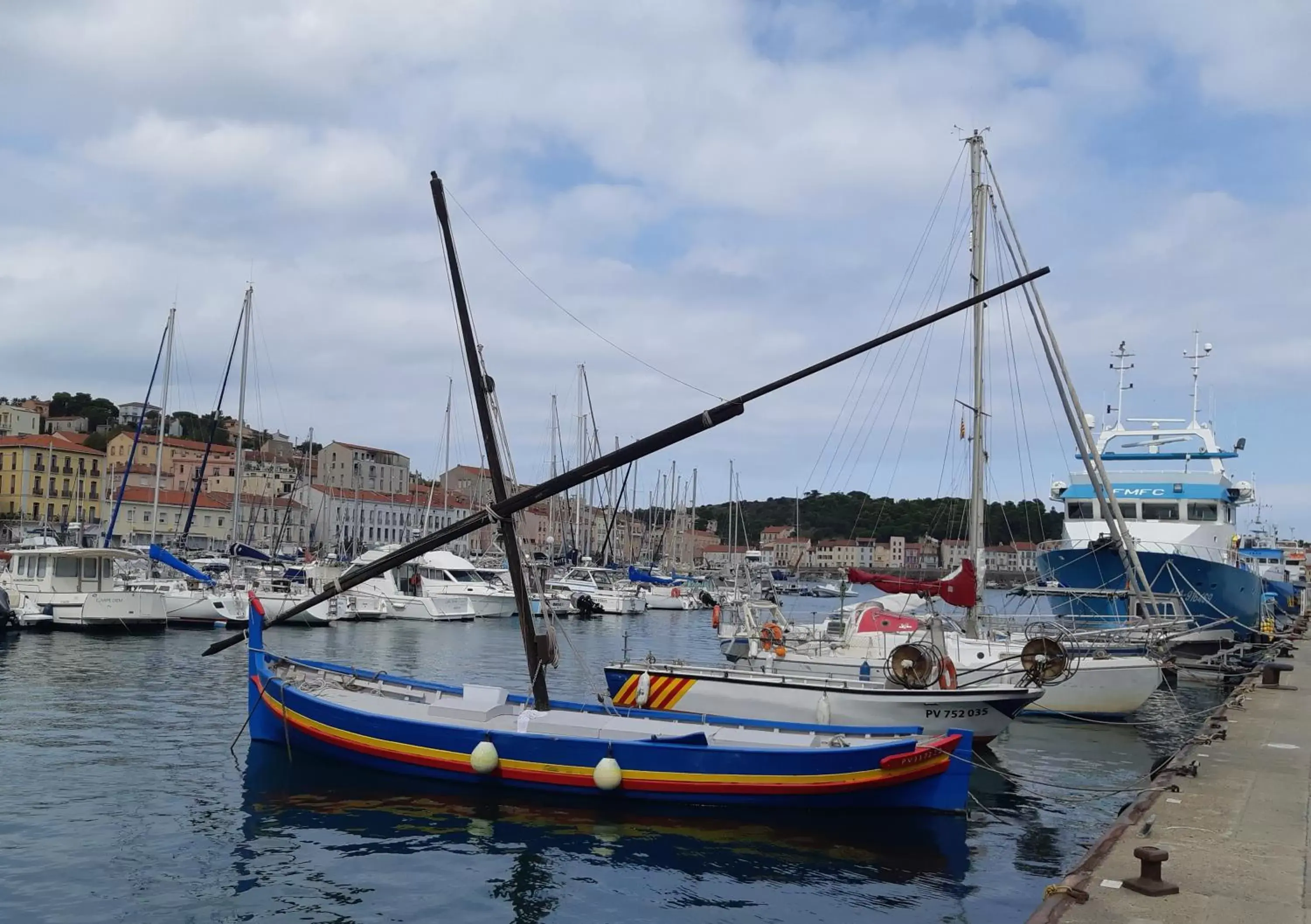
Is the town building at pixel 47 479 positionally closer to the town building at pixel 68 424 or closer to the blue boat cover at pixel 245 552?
the town building at pixel 68 424

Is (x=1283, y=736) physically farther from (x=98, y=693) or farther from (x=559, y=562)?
(x=559, y=562)

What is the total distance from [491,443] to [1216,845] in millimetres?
10986

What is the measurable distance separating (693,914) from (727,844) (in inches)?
97.5

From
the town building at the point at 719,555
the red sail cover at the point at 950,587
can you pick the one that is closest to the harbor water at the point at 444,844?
the red sail cover at the point at 950,587

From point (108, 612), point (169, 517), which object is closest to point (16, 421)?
point (169, 517)

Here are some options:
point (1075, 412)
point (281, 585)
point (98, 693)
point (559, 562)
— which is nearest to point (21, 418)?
point (559, 562)

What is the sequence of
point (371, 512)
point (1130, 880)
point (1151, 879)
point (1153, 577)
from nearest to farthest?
point (1151, 879) < point (1130, 880) < point (1153, 577) < point (371, 512)

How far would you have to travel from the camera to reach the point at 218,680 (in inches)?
Answer: 1129

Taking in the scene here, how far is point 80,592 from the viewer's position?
4041 cm

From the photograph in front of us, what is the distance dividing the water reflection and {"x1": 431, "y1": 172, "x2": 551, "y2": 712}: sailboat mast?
6.84 feet

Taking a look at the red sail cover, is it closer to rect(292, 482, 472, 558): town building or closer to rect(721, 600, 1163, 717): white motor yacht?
rect(721, 600, 1163, 717): white motor yacht

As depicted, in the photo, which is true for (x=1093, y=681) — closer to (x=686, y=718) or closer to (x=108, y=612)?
(x=686, y=718)

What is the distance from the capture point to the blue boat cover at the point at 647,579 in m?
84.6

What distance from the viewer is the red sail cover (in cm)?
2100
